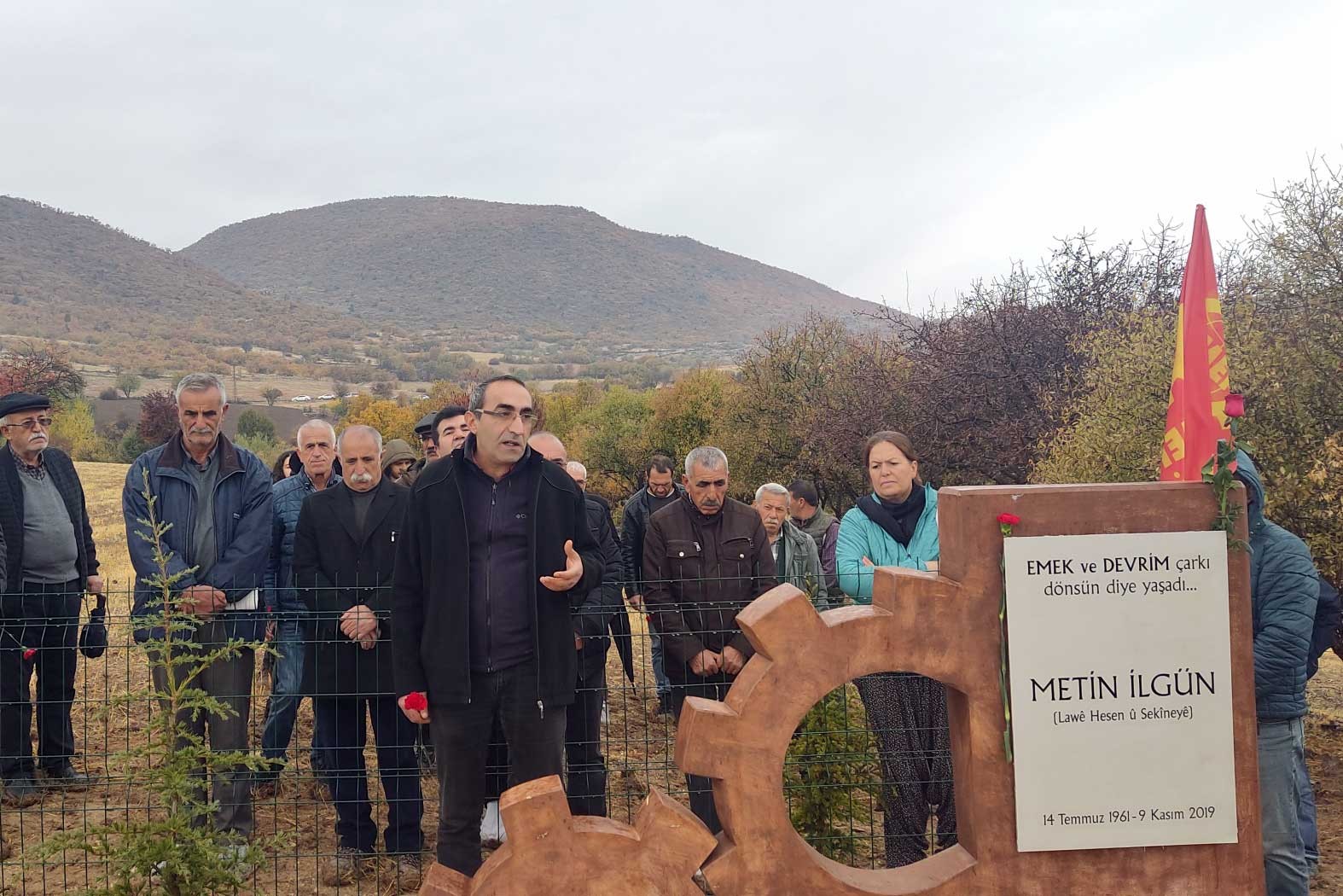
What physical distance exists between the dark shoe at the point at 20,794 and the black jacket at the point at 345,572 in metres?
1.86

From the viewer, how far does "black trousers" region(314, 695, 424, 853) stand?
5.58 metres

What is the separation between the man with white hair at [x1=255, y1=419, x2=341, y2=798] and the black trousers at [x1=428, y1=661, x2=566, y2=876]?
3.86 feet

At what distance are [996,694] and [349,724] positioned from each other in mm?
3337

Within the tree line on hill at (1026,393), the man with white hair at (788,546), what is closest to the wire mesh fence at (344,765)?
the man with white hair at (788,546)

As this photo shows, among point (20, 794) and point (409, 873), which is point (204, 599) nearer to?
point (409, 873)

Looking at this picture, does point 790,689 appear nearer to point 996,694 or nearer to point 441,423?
point 996,694

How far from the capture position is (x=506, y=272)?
518ft

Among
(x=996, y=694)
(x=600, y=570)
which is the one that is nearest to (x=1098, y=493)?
(x=996, y=694)

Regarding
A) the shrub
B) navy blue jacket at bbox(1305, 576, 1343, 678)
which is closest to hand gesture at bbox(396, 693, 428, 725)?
navy blue jacket at bbox(1305, 576, 1343, 678)

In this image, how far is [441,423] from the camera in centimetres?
725

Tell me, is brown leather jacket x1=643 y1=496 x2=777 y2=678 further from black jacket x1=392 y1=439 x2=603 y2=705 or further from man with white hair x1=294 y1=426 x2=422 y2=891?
man with white hair x1=294 y1=426 x2=422 y2=891

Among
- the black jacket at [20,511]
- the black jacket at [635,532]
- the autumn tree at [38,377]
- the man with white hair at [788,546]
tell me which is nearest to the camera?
the man with white hair at [788,546]

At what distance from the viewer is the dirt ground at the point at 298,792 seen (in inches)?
212

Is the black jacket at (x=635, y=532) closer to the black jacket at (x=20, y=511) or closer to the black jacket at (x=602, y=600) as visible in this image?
the black jacket at (x=602, y=600)
